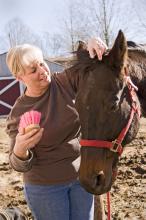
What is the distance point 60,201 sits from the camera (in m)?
2.65

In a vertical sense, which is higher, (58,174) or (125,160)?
(58,174)

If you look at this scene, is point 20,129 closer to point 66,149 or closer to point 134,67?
point 66,149

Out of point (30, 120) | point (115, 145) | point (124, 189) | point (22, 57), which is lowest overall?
point (124, 189)

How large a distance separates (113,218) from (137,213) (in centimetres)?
30

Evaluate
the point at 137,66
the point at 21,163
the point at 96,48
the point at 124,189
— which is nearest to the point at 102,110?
the point at 96,48

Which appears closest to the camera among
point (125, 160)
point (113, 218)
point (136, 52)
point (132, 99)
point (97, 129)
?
point (97, 129)

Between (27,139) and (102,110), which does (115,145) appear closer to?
(102,110)

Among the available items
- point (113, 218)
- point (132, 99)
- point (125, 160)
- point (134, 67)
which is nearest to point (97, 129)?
point (132, 99)

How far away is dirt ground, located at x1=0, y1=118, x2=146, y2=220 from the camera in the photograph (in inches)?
192

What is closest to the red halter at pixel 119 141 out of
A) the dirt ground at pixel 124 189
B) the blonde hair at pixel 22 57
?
the blonde hair at pixel 22 57

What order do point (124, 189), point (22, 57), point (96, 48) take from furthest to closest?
point (124, 189), point (22, 57), point (96, 48)

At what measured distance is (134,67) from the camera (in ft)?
8.58

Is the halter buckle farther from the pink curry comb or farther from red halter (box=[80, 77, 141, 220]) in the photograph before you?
the pink curry comb

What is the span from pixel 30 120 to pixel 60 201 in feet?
2.07
